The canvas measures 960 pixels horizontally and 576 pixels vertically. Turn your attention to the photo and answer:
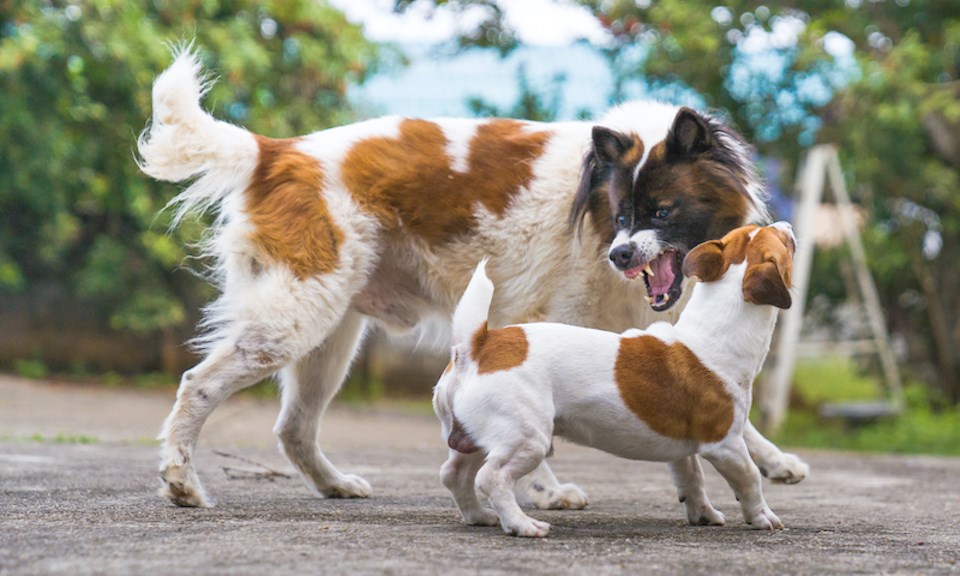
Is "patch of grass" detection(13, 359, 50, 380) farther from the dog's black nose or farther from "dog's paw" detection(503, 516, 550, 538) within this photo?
"dog's paw" detection(503, 516, 550, 538)

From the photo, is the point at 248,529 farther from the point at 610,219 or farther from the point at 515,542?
the point at 610,219

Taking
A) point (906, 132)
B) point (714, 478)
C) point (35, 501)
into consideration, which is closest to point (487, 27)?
point (906, 132)

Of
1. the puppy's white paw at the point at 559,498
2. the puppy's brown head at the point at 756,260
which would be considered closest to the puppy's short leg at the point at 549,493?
the puppy's white paw at the point at 559,498

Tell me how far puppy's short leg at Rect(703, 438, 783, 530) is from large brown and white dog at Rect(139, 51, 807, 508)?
2.32 feet

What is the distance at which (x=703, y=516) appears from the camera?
4.01 meters

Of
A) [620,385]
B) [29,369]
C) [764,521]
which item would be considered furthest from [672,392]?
[29,369]

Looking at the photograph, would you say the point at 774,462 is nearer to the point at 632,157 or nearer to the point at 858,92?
the point at 632,157

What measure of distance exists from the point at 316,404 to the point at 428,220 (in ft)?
3.07

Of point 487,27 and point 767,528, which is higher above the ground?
point 487,27

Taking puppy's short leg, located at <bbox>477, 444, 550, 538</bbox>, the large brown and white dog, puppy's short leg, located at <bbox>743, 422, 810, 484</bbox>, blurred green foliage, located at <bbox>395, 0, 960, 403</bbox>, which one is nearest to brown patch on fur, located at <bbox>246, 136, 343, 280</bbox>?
the large brown and white dog

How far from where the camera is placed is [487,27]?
11500mm

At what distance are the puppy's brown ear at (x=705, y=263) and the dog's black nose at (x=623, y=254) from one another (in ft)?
2.39

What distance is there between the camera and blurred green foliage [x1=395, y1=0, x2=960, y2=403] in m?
9.78

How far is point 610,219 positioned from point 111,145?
8497 millimetres
